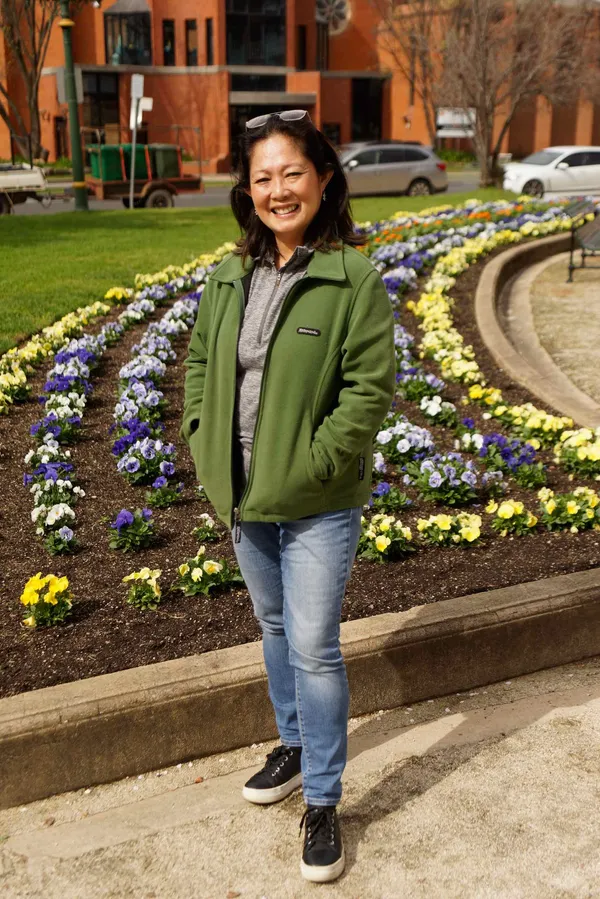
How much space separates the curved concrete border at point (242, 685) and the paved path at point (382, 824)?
2.4 inches

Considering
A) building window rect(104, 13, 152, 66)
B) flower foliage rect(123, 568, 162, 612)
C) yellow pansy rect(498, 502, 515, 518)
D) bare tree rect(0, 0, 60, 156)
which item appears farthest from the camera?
building window rect(104, 13, 152, 66)

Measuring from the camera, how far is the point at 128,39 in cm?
4634

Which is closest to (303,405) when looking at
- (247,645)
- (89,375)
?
(247,645)

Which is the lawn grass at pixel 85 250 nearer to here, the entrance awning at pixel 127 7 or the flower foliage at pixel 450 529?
the flower foliage at pixel 450 529

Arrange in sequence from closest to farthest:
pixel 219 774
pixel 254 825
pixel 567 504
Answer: pixel 254 825 → pixel 219 774 → pixel 567 504

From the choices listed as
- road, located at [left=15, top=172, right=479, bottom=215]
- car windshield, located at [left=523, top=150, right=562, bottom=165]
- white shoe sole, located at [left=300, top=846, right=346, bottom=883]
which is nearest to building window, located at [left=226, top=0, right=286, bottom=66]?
road, located at [left=15, top=172, right=479, bottom=215]

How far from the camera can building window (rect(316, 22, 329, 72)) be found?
50688mm

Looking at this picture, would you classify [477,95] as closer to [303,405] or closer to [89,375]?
[89,375]

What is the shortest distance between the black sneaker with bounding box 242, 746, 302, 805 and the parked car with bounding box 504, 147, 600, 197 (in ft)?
82.8

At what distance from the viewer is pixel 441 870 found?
2787 millimetres

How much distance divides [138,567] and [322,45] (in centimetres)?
5114

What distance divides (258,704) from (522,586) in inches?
46.9

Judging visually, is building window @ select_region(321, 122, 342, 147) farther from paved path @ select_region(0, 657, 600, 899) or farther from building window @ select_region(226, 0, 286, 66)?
paved path @ select_region(0, 657, 600, 899)

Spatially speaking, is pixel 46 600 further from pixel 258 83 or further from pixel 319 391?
pixel 258 83
